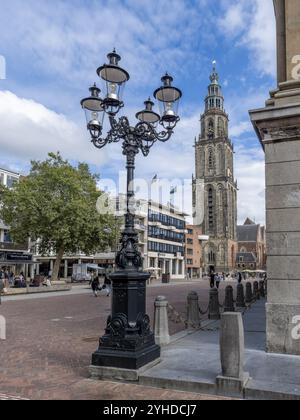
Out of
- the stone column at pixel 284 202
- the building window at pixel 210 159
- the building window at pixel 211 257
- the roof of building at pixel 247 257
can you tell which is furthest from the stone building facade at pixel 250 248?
the stone column at pixel 284 202

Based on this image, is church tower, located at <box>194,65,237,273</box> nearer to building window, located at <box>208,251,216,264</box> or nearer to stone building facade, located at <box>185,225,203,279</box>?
building window, located at <box>208,251,216,264</box>

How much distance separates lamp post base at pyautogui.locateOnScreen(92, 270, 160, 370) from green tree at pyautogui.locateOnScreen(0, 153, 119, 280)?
29.1 m

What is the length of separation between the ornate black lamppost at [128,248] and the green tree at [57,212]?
27718 mm

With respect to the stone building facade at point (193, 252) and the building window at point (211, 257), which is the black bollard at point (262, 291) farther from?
the building window at point (211, 257)

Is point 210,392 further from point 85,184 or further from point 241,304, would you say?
point 85,184

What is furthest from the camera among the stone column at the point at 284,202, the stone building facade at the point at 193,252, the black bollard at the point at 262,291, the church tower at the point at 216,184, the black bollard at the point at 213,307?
the church tower at the point at 216,184

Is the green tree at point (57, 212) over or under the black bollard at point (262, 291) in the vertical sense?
over

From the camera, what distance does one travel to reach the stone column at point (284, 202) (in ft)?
25.9

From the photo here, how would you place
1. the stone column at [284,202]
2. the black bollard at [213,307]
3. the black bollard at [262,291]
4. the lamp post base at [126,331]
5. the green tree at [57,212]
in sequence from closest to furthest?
1. the lamp post base at [126,331]
2. the stone column at [284,202]
3. the black bollard at [213,307]
4. the black bollard at [262,291]
5. the green tree at [57,212]

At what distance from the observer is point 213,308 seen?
13945 millimetres

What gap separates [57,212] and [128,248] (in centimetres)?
2992

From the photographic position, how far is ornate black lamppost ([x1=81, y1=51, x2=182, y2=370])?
662 cm

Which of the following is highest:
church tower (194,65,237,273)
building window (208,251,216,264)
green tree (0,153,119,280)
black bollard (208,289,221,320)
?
church tower (194,65,237,273)

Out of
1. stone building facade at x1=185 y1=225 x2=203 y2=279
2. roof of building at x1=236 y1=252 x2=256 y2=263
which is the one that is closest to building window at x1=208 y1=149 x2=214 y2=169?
stone building facade at x1=185 y1=225 x2=203 y2=279
